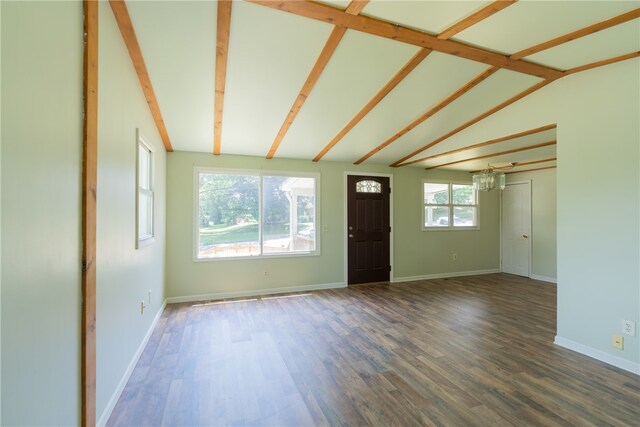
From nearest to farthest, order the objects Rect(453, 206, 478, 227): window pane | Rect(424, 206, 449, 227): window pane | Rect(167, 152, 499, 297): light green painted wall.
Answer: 1. Rect(167, 152, 499, 297): light green painted wall
2. Rect(424, 206, 449, 227): window pane
3. Rect(453, 206, 478, 227): window pane

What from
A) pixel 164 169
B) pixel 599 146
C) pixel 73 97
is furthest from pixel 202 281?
pixel 599 146

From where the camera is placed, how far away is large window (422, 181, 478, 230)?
237 inches

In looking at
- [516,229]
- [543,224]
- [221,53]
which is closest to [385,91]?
[221,53]

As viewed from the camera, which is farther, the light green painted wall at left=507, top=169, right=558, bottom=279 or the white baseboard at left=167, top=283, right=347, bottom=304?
the light green painted wall at left=507, top=169, right=558, bottom=279

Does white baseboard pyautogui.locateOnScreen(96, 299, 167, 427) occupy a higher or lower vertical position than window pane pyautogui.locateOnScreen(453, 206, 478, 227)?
lower

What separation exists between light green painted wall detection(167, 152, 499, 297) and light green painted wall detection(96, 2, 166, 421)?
1.51 m

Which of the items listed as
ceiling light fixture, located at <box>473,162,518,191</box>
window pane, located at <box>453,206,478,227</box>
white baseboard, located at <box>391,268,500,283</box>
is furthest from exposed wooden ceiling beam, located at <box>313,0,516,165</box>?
window pane, located at <box>453,206,478,227</box>

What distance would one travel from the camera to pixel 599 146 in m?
2.62

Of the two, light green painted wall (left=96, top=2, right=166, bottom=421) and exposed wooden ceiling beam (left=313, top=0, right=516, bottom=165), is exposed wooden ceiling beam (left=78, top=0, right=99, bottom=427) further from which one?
exposed wooden ceiling beam (left=313, top=0, right=516, bottom=165)

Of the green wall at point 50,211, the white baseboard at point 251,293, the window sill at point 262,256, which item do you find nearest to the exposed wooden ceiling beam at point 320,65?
the green wall at point 50,211

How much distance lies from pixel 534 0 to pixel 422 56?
797 mm

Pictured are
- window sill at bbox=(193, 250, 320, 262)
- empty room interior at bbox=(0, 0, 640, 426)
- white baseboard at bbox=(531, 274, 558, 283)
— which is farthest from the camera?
white baseboard at bbox=(531, 274, 558, 283)

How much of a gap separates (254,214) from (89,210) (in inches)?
126

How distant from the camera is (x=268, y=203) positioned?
4.80m
